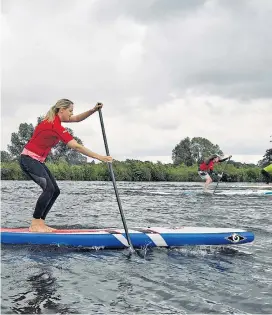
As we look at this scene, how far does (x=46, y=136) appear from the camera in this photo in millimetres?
8211

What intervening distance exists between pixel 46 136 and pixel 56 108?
553 millimetres

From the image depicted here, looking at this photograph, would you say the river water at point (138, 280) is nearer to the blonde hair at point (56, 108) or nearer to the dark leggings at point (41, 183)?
the dark leggings at point (41, 183)

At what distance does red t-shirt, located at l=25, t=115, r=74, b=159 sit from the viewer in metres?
8.02

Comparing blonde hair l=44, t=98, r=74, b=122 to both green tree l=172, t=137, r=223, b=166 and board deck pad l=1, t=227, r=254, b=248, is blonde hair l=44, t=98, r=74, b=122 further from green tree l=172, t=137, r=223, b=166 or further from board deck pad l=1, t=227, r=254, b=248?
green tree l=172, t=137, r=223, b=166

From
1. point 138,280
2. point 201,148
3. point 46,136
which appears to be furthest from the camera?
point 201,148

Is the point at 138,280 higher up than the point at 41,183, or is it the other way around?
the point at 41,183

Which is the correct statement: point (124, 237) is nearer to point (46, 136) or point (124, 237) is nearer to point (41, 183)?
point (41, 183)

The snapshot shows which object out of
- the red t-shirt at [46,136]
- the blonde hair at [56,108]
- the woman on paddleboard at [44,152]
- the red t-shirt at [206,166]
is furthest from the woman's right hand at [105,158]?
the red t-shirt at [206,166]

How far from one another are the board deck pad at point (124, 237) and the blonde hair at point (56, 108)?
2131 mm

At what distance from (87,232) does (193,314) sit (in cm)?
381

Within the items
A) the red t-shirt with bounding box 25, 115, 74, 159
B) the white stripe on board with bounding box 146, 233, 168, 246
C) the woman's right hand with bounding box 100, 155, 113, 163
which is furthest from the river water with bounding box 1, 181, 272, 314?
the red t-shirt with bounding box 25, 115, 74, 159

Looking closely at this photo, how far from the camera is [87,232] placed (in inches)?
332

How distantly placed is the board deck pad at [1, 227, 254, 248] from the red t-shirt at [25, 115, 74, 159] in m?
1.54

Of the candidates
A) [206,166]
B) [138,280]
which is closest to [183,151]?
[206,166]
